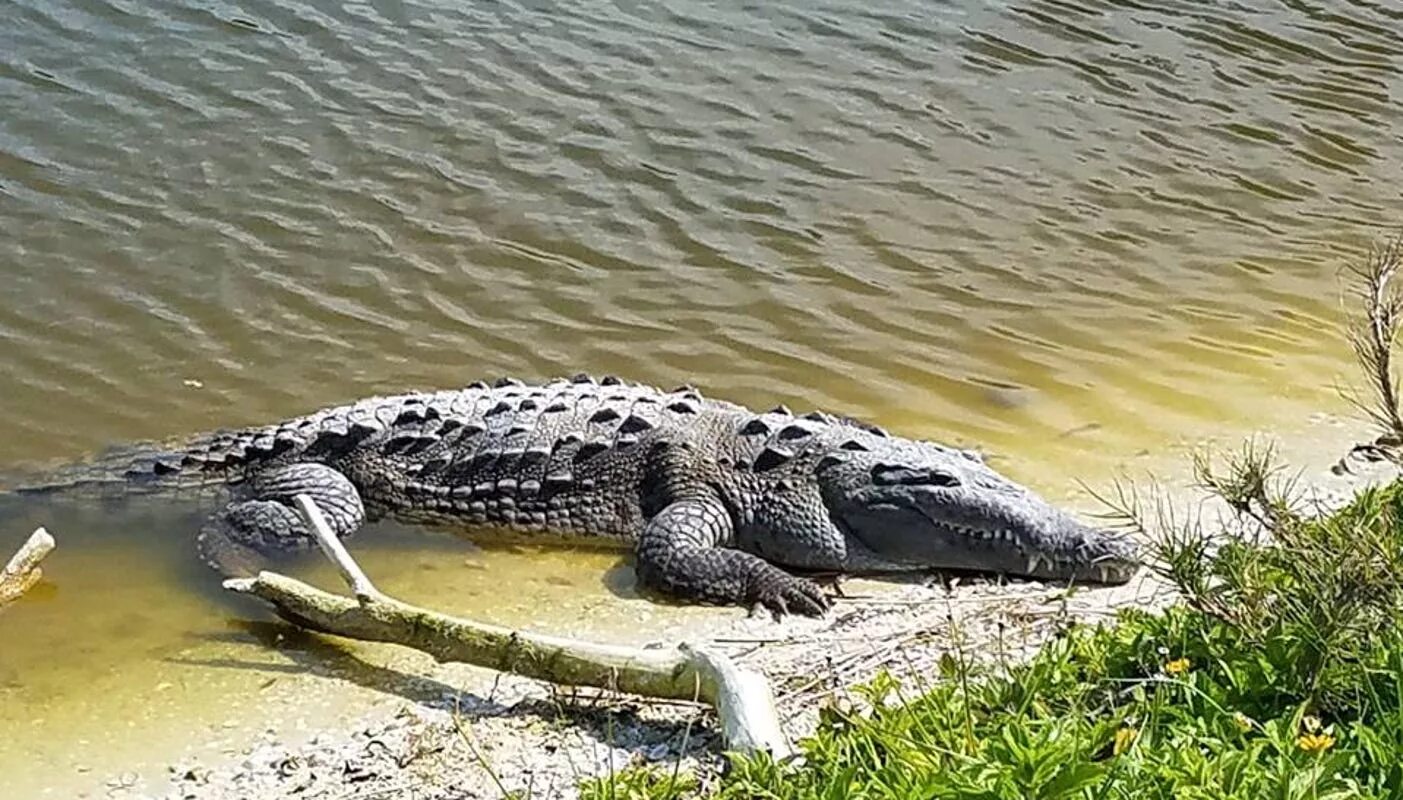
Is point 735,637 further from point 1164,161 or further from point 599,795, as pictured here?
point 1164,161

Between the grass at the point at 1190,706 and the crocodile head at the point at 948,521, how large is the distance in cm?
146

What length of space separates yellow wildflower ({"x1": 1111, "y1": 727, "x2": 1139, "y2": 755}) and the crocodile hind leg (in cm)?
337

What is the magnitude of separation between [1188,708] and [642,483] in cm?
296

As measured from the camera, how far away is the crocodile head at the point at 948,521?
567 centimetres

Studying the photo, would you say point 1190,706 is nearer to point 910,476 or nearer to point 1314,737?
point 1314,737

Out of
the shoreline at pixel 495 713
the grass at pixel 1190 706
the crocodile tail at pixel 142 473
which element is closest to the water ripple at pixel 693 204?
the crocodile tail at pixel 142 473

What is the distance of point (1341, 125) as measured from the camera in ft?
33.3

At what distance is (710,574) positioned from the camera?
18.8 ft

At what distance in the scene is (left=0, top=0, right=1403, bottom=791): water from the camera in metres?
6.87

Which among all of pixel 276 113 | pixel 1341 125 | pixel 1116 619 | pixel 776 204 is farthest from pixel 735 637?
pixel 1341 125

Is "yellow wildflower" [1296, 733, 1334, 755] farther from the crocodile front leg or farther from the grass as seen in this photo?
the crocodile front leg

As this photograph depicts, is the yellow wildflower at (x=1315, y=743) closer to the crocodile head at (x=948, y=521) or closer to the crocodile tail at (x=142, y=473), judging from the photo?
the crocodile head at (x=948, y=521)

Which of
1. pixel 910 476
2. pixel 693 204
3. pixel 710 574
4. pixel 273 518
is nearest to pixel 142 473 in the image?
pixel 273 518

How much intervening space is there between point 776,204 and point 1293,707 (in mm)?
5577
